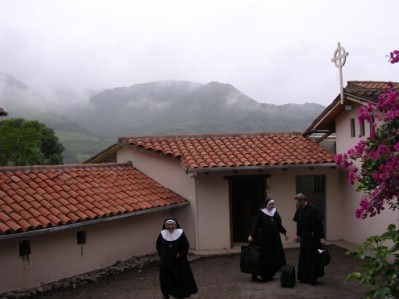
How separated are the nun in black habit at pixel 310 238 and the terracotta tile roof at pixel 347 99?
280 centimetres

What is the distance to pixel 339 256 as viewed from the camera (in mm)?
11094

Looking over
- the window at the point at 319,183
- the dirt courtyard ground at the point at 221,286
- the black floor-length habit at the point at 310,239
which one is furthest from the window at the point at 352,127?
the black floor-length habit at the point at 310,239

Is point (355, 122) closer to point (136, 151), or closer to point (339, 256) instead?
point (339, 256)

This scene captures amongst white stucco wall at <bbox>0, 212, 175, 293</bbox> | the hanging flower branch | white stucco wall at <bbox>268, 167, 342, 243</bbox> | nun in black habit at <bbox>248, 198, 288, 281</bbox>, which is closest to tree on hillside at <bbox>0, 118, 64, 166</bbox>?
white stucco wall at <bbox>0, 212, 175, 293</bbox>

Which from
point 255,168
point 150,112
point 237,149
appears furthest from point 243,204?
point 150,112

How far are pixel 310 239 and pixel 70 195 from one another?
5.07 meters

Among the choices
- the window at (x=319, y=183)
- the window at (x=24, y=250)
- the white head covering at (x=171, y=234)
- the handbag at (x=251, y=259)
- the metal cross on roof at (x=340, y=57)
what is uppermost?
the metal cross on roof at (x=340, y=57)

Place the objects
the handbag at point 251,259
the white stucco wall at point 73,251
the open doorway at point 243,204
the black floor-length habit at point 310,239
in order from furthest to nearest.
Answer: the open doorway at point 243,204, the handbag at point 251,259, the black floor-length habit at point 310,239, the white stucco wall at point 73,251

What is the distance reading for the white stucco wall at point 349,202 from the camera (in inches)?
456

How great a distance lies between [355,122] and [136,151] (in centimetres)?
613

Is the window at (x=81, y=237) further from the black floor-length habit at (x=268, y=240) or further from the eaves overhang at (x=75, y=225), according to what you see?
the black floor-length habit at (x=268, y=240)

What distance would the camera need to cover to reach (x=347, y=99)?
1140 centimetres

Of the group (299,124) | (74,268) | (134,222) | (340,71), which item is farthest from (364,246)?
(299,124)

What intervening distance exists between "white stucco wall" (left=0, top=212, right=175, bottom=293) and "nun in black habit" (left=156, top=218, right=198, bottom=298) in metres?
2.57
